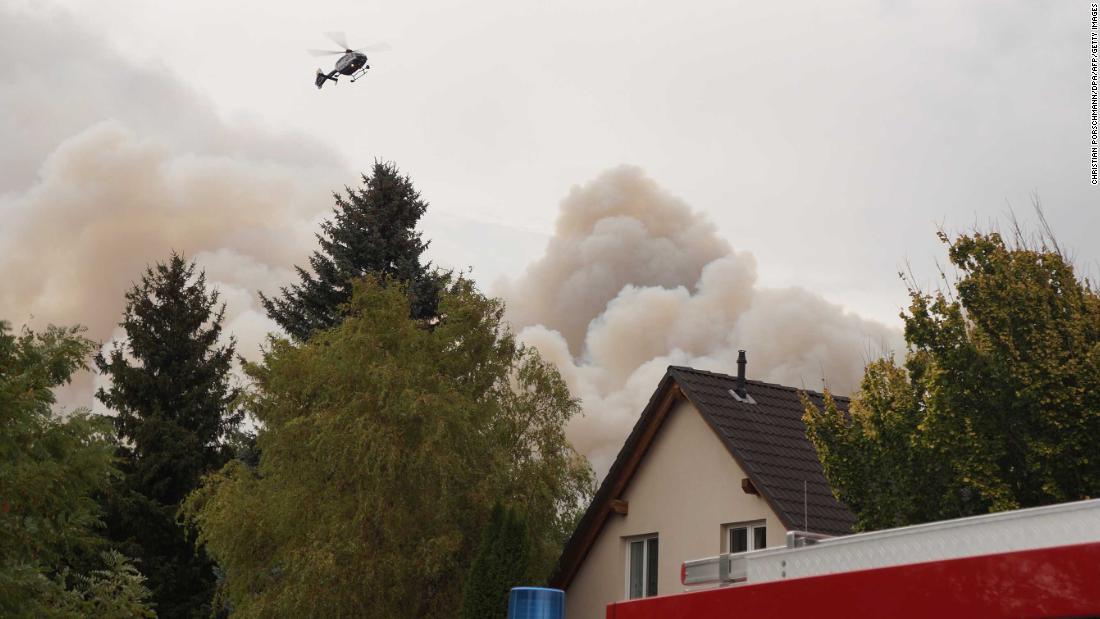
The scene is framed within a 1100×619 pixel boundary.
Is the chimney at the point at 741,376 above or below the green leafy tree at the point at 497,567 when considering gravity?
above

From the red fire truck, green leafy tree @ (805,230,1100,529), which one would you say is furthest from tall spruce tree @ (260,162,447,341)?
the red fire truck

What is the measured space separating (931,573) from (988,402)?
38.4 ft

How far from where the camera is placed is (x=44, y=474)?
2253cm

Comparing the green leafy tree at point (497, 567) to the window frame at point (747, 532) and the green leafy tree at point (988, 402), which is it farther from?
the green leafy tree at point (988, 402)

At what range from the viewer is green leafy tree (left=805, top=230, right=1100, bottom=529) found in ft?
50.6

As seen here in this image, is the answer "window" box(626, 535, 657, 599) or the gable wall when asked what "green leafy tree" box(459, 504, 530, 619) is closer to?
the gable wall

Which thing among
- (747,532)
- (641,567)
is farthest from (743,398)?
(641,567)

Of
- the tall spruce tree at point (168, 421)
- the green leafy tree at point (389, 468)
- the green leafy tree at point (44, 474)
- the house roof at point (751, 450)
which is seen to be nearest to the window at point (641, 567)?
the house roof at point (751, 450)

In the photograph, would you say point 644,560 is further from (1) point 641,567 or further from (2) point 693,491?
(2) point 693,491

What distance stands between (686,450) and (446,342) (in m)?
6.41

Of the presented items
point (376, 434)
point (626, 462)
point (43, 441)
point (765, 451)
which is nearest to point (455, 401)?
point (376, 434)

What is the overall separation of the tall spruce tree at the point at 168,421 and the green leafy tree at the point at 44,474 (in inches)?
423

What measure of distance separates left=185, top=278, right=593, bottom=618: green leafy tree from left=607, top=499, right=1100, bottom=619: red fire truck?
18225 millimetres

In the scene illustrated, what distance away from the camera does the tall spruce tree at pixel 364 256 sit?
42656mm
